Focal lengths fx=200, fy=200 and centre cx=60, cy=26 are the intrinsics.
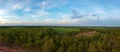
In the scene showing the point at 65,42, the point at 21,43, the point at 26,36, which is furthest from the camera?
the point at 26,36

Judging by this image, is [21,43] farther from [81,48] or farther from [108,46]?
[108,46]

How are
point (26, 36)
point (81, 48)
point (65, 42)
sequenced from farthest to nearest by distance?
point (26, 36)
point (65, 42)
point (81, 48)

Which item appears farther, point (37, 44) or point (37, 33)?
point (37, 33)

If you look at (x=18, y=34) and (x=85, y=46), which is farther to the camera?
(x=18, y=34)

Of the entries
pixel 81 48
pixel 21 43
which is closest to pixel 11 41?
pixel 21 43

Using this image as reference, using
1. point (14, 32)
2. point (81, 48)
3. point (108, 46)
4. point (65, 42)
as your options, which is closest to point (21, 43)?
point (14, 32)

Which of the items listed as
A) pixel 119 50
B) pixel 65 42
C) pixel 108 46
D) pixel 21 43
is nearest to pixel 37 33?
pixel 21 43

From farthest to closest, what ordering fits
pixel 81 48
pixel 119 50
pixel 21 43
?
1. pixel 21 43
2. pixel 81 48
3. pixel 119 50

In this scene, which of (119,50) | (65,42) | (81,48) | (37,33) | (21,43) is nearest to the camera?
(119,50)

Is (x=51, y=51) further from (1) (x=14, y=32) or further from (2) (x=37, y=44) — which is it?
(1) (x=14, y=32)
